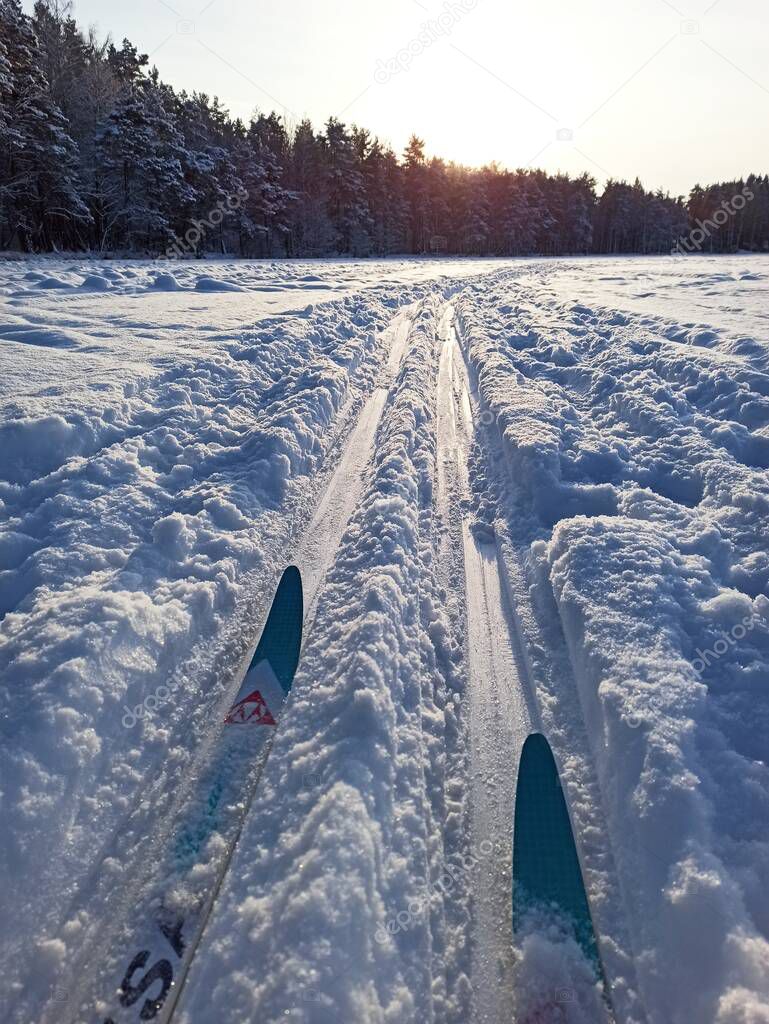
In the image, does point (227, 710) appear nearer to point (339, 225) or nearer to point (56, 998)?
point (56, 998)

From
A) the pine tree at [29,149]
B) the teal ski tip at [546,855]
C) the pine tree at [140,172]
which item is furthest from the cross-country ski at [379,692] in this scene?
the pine tree at [140,172]

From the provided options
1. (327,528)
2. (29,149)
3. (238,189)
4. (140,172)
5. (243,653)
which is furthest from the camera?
(238,189)

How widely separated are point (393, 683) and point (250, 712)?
0.80 meters

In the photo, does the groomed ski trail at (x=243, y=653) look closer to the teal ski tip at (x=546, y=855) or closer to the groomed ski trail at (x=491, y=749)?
the groomed ski trail at (x=491, y=749)

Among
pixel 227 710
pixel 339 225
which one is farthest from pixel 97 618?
pixel 339 225

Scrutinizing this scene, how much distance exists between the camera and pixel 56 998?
1873mm

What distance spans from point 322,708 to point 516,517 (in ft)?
9.11

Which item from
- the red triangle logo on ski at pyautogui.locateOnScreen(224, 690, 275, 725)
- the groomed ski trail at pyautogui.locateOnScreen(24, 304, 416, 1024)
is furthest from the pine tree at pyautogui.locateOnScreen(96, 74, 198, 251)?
the red triangle logo on ski at pyautogui.locateOnScreen(224, 690, 275, 725)

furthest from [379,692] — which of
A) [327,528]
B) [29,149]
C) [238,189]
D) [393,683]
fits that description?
[238,189]

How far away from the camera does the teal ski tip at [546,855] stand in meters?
2.16

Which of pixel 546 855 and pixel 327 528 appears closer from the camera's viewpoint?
pixel 546 855

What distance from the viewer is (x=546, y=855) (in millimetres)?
2326

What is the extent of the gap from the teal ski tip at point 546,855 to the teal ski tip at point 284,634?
138cm

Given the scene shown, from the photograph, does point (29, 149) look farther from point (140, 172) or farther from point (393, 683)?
point (393, 683)
